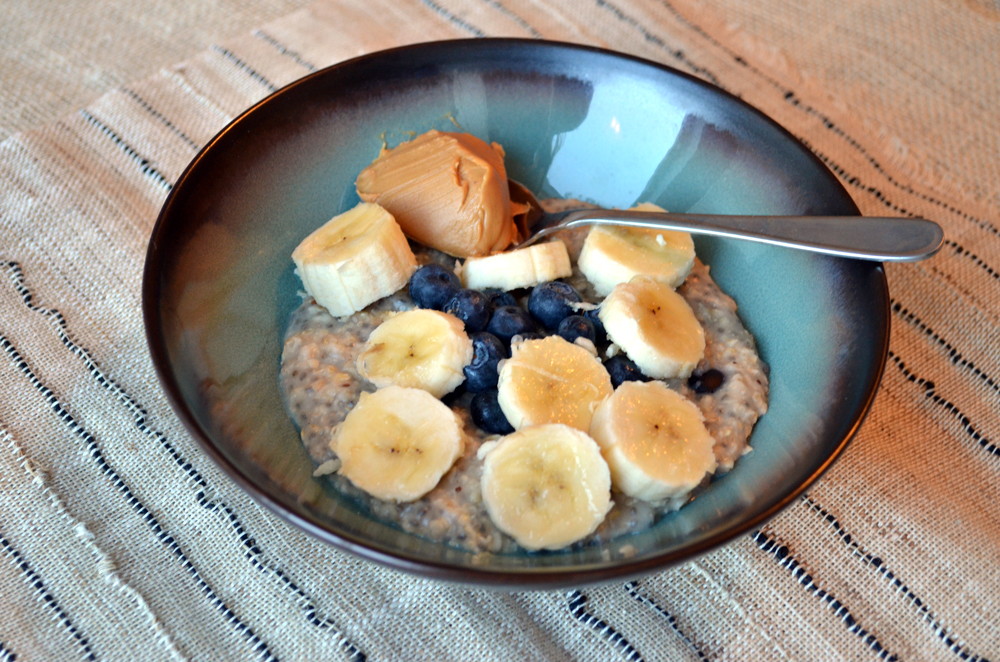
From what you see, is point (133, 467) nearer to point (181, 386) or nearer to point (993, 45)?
point (181, 386)

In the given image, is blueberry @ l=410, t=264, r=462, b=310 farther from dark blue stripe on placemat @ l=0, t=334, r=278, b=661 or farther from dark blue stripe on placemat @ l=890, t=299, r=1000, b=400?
dark blue stripe on placemat @ l=890, t=299, r=1000, b=400

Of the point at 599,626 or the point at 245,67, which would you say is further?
the point at 245,67

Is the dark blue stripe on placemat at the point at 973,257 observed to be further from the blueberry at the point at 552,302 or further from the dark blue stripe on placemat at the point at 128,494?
the dark blue stripe on placemat at the point at 128,494

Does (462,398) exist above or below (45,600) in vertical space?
above

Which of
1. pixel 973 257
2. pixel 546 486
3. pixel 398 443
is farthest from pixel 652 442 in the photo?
pixel 973 257

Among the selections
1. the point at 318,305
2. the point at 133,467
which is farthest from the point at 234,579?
the point at 318,305

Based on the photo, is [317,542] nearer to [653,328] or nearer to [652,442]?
[652,442]

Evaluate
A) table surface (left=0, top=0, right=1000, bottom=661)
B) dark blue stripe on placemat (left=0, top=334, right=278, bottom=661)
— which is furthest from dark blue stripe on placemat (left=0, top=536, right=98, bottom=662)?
dark blue stripe on placemat (left=0, top=334, right=278, bottom=661)

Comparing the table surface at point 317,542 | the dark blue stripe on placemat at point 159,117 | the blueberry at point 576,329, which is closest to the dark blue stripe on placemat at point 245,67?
the table surface at point 317,542
